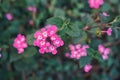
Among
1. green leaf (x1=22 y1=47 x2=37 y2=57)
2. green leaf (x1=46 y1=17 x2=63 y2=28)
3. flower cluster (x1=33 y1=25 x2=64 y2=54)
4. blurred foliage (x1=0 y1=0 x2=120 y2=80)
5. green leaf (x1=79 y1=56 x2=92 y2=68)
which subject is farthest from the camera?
blurred foliage (x1=0 y1=0 x2=120 y2=80)

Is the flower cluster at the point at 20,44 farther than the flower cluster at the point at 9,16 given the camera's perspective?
No

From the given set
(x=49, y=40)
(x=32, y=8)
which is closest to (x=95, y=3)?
(x=32, y=8)

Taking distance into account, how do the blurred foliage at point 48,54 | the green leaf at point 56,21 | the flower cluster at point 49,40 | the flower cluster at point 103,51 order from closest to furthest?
1. the flower cluster at point 49,40
2. the green leaf at point 56,21
3. the blurred foliage at point 48,54
4. the flower cluster at point 103,51

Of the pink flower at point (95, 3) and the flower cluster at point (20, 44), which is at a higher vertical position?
the pink flower at point (95, 3)

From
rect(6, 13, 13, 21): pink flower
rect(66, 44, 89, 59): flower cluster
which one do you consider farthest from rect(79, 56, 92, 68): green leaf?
rect(6, 13, 13, 21): pink flower

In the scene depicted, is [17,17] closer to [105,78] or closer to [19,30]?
[19,30]

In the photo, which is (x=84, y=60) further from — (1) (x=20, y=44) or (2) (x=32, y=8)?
(2) (x=32, y=8)

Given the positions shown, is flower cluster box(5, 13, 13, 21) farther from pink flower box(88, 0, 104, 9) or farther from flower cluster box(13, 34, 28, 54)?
pink flower box(88, 0, 104, 9)

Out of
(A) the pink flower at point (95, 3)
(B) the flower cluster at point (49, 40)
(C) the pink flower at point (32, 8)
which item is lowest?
(B) the flower cluster at point (49, 40)

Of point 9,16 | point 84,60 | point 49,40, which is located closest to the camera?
point 49,40

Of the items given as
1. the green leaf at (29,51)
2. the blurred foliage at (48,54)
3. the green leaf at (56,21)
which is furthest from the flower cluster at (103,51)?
the green leaf at (56,21)

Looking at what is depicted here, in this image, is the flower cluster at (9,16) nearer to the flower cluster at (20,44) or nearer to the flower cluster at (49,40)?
the flower cluster at (20,44)

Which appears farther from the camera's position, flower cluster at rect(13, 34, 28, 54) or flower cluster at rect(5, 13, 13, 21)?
flower cluster at rect(5, 13, 13, 21)

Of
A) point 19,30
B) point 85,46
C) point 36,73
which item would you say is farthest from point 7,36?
point 85,46
